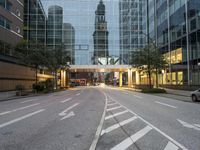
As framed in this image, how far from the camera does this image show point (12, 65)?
1645 inches

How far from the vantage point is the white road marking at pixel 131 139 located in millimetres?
6152

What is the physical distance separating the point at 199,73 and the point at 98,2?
4082cm

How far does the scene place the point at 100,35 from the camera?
2611 inches

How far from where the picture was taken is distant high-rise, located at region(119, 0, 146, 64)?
65.9 m

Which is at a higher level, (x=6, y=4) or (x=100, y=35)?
(x=6, y=4)

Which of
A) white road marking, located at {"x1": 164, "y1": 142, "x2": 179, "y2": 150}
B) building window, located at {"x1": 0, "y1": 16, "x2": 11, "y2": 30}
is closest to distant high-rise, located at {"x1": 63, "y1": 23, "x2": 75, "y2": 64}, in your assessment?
building window, located at {"x1": 0, "y1": 16, "x2": 11, "y2": 30}

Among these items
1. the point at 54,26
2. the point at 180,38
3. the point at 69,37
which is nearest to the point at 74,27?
the point at 69,37

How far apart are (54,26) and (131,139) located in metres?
61.6

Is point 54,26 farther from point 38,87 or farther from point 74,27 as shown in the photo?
point 38,87

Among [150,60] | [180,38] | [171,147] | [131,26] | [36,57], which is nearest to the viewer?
[171,147]

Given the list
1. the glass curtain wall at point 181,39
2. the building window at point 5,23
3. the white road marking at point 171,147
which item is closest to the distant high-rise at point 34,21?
the building window at point 5,23

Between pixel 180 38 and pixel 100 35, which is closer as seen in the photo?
pixel 180 38

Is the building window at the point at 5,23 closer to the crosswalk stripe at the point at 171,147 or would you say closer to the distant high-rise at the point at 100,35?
the distant high-rise at the point at 100,35

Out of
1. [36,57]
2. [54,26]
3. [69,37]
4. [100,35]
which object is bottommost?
[36,57]
